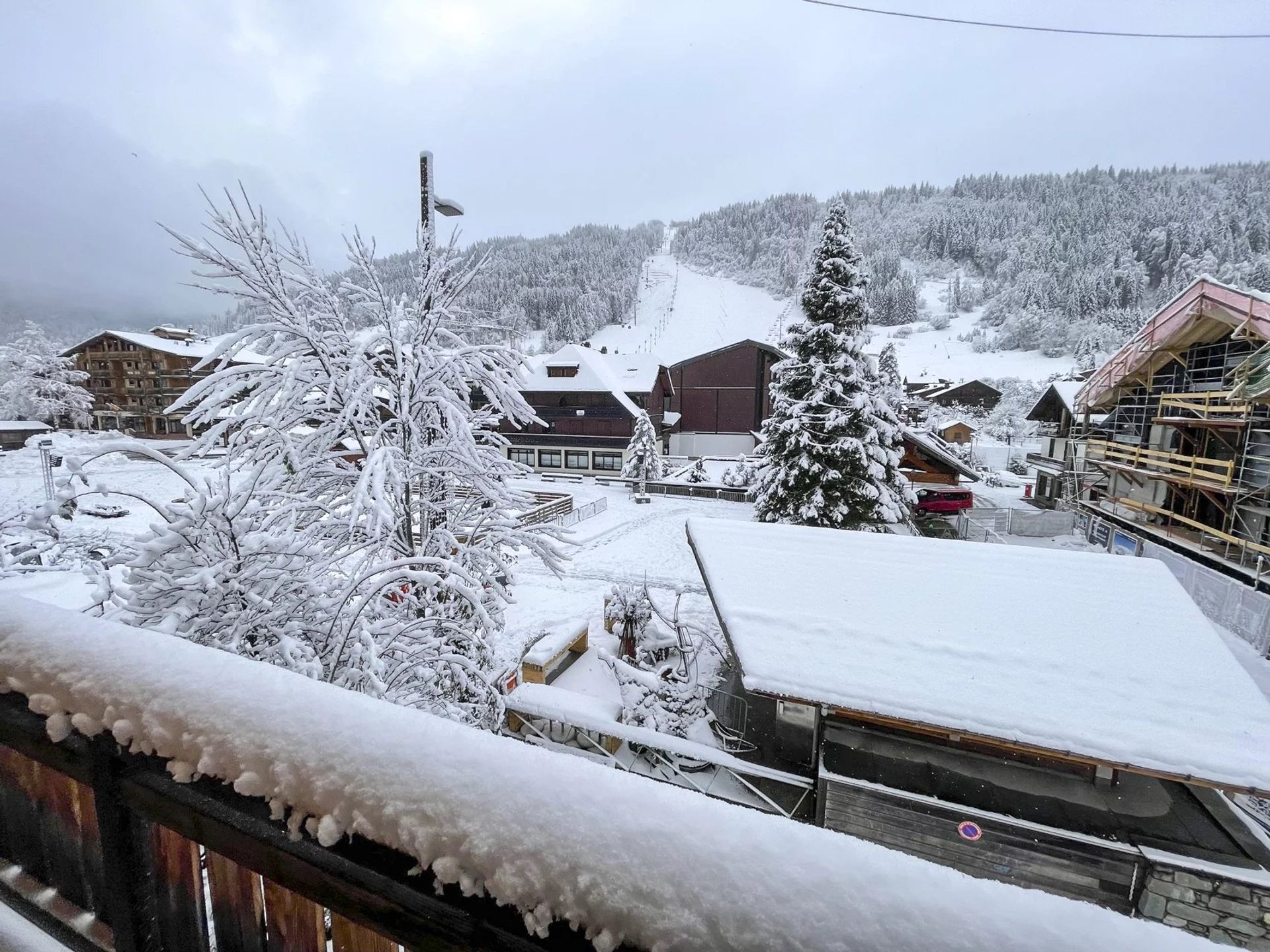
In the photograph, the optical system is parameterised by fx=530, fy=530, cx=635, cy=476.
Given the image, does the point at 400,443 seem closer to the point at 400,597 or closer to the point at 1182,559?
the point at 400,597

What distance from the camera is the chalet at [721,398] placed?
46.1 m

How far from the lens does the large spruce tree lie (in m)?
15.1

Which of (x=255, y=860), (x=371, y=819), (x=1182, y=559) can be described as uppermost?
(x=371, y=819)

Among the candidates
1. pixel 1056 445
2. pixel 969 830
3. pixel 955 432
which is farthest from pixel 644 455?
pixel 955 432

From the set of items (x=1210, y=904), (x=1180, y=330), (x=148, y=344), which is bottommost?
(x=1210, y=904)

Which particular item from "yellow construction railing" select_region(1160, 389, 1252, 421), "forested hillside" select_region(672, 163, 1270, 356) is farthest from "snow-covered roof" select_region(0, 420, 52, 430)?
"forested hillside" select_region(672, 163, 1270, 356)

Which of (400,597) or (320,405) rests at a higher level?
(320,405)

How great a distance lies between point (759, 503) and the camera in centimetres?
1658

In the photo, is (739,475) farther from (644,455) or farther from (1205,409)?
(1205,409)

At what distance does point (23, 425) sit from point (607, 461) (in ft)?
158

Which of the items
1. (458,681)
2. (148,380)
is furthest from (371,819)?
(148,380)

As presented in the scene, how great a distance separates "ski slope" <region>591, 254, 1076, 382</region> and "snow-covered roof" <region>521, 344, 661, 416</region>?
2459cm

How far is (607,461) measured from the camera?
127 feet

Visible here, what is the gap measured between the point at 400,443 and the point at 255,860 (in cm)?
638
